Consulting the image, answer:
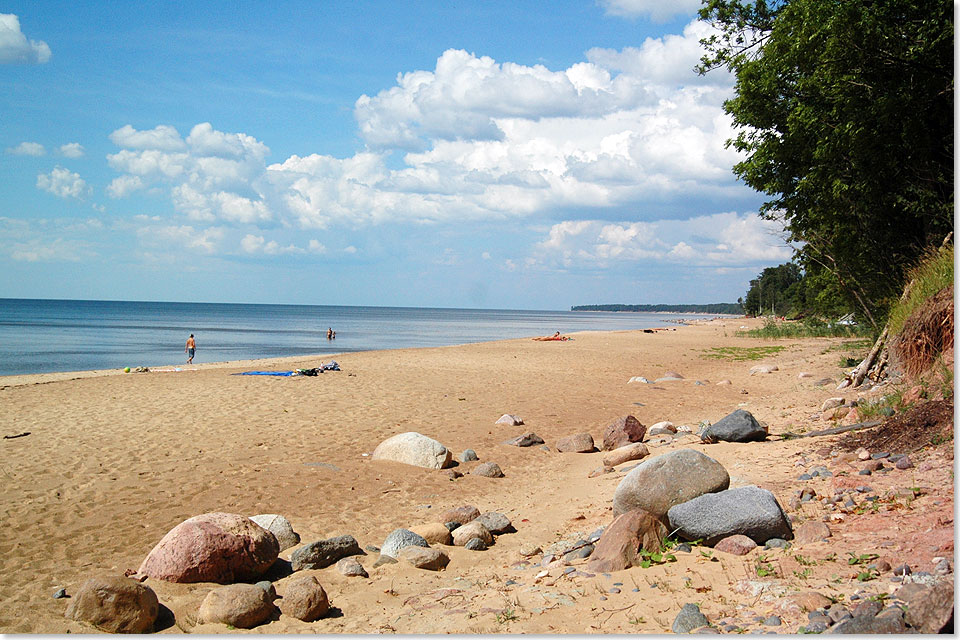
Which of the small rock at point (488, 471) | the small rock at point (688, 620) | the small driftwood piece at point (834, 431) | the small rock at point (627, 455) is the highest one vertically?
the small driftwood piece at point (834, 431)

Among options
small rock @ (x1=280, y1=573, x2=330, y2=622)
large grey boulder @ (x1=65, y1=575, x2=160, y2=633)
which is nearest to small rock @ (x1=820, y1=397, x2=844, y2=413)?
small rock @ (x1=280, y1=573, x2=330, y2=622)

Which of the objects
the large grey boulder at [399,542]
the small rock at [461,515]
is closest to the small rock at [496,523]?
the small rock at [461,515]

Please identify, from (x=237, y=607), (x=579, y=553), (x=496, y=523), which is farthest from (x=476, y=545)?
(x=237, y=607)

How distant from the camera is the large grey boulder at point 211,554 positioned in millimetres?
6188

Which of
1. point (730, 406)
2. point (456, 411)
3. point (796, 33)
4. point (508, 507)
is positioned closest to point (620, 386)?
point (730, 406)

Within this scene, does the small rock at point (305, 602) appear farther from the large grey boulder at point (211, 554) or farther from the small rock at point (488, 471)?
the small rock at point (488, 471)

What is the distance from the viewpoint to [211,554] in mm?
6242

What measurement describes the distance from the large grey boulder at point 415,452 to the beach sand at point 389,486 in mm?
231

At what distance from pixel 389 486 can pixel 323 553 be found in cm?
309

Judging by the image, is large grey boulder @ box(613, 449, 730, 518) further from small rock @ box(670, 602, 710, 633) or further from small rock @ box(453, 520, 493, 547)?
small rock @ box(670, 602, 710, 633)

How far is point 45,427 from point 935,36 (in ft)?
57.9

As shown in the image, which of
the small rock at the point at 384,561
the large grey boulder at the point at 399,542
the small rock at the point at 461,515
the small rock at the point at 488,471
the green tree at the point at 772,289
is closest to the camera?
the small rock at the point at 384,561

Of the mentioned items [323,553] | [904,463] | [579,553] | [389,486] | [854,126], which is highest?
[854,126]

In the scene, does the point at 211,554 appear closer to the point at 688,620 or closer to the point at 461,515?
the point at 461,515
